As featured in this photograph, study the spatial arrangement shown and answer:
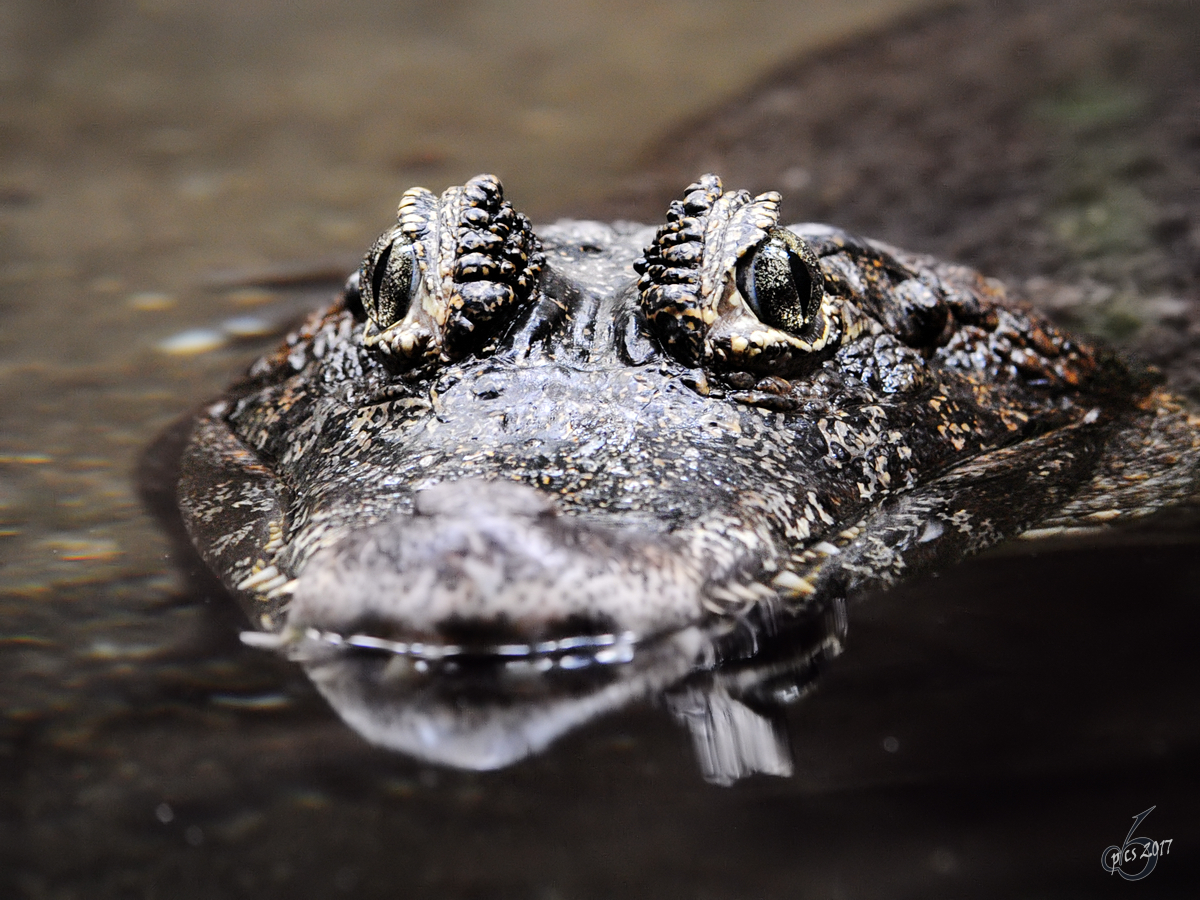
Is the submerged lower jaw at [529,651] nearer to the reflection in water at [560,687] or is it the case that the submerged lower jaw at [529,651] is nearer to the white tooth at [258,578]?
the reflection in water at [560,687]

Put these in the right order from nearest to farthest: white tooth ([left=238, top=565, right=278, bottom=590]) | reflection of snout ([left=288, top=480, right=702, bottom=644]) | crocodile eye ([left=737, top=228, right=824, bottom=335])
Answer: reflection of snout ([left=288, top=480, right=702, bottom=644]), white tooth ([left=238, top=565, right=278, bottom=590]), crocodile eye ([left=737, top=228, right=824, bottom=335])

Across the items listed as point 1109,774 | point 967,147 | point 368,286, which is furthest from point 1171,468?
point 967,147

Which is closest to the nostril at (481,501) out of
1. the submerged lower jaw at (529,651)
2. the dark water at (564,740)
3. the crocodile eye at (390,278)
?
Result: the submerged lower jaw at (529,651)

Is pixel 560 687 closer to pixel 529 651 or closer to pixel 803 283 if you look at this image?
pixel 529 651

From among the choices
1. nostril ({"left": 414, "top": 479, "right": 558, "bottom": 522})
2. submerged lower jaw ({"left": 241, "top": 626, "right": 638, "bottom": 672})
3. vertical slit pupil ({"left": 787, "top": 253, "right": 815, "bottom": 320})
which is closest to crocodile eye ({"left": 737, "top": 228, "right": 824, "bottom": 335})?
vertical slit pupil ({"left": 787, "top": 253, "right": 815, "bottom": 320})

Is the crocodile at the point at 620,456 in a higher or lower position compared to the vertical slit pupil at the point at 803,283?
lower
